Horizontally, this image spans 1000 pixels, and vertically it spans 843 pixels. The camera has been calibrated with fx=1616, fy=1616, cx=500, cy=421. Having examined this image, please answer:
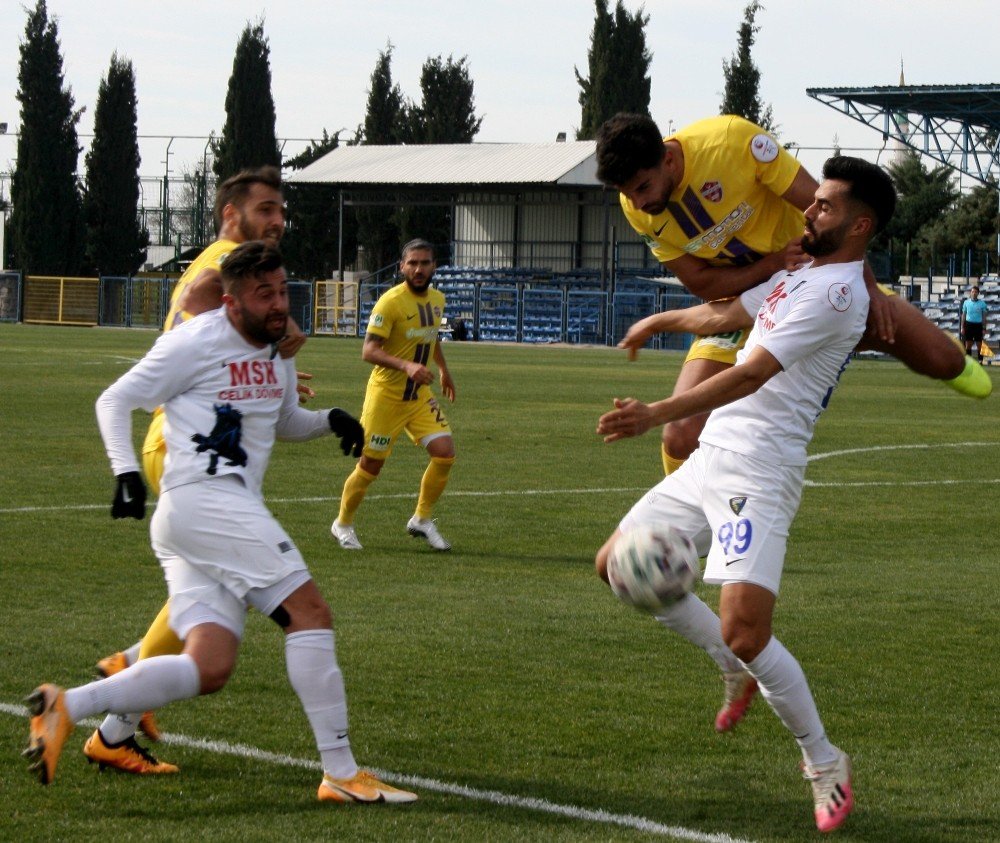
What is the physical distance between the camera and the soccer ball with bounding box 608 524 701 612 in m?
5.30

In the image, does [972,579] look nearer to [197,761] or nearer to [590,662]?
[590,662]

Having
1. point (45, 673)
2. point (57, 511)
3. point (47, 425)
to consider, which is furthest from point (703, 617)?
point (47, 425)

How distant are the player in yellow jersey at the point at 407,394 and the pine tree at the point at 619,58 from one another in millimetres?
50712

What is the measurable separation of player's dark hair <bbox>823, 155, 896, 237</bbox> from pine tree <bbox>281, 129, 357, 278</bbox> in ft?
205

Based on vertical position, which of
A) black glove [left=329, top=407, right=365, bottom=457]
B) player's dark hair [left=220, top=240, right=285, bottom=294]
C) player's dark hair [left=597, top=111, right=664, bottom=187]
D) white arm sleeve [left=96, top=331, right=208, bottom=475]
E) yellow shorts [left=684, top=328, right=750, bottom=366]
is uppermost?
player's dark hair [left=597, top=111, right=664, bottom=187]

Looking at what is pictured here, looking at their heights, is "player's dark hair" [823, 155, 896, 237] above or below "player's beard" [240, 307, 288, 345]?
above

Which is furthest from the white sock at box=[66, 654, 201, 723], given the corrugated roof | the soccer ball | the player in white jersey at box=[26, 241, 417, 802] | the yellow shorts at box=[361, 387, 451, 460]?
the corrugated roof

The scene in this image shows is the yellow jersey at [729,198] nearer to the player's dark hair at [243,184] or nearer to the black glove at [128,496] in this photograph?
the player's dark hair at [243,184]

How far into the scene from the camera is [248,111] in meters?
63.5

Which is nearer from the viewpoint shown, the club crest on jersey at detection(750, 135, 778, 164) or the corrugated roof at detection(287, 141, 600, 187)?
the club crest on jersey at detection(750, 135, 778, 164)

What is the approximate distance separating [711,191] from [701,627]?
6.30 ft

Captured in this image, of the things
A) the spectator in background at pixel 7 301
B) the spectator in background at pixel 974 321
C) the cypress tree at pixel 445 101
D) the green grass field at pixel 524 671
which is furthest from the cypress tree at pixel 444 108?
the green grass field at pixel 524 671

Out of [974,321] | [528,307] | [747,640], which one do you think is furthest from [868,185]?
[528,307]

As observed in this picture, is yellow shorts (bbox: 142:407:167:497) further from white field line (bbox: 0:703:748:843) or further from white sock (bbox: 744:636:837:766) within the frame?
white sock (bbox: 744:636:837:766)
